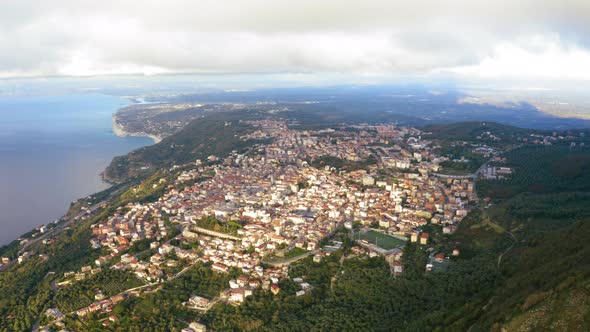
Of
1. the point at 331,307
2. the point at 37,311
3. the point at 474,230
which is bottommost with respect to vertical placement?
the point at 37,311

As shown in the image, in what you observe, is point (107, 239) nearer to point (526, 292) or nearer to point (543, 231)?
point (526, 292)

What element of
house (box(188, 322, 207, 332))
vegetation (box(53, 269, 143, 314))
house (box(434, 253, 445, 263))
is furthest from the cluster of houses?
house (box(434, 253, 445, 263))

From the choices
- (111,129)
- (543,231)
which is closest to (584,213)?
(543,231)

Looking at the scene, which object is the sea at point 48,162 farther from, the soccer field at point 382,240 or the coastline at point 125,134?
the soccer field at point 382,240

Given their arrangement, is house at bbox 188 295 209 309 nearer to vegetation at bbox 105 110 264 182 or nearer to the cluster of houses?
the cluster of houses

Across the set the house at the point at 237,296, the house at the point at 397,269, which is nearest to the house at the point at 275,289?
the house at the point at 237,296

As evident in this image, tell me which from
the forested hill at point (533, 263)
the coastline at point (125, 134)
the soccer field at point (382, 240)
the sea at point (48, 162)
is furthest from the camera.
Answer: the coastline at point (125, 134)
